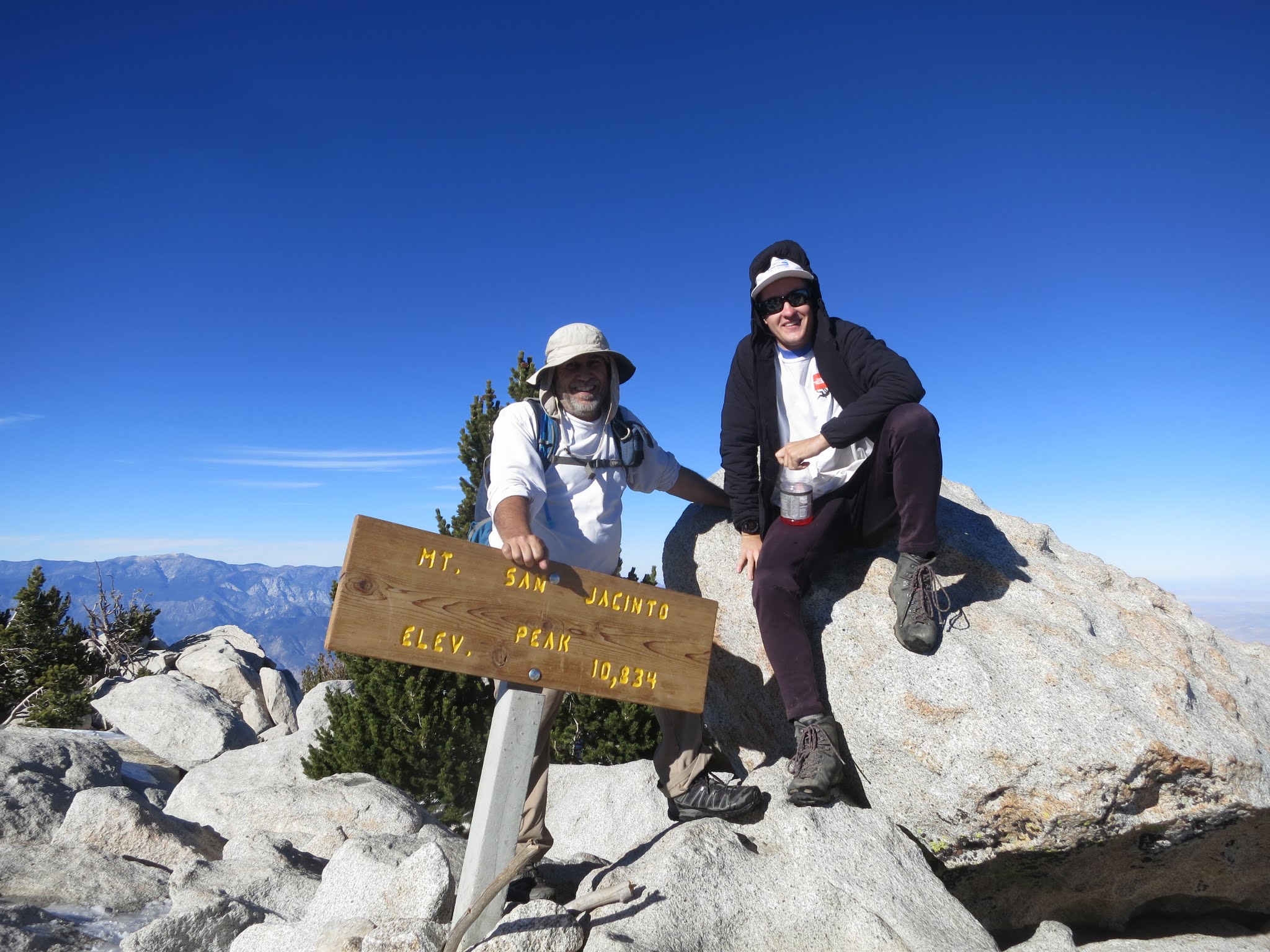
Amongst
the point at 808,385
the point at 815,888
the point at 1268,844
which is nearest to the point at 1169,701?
the point at 1268,844

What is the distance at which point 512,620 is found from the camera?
160 inches

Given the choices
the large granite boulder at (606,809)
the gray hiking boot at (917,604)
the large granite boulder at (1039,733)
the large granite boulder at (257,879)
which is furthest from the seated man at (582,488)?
the large granite boulder at (257,879)

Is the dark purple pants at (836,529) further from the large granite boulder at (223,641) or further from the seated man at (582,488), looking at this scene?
the large granite boulder at (223,641)

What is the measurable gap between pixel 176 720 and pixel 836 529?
11.8 meters

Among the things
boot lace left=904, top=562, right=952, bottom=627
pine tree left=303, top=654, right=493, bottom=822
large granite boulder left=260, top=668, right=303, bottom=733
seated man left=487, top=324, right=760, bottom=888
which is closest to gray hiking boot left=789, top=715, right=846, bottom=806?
seated man left=487, top=324, right=760, bottom=888

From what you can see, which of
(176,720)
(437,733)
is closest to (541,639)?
(437,733)

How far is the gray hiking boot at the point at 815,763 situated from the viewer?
15.2 feet

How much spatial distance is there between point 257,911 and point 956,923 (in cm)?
421

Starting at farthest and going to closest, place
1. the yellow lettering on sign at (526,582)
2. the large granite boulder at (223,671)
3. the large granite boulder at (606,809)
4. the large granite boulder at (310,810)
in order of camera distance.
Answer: the large granite boulder at (223,671), the large granite boulder at (310,810), the large granite boulder at (606,809), the yellow lettering on sign at (526,582)

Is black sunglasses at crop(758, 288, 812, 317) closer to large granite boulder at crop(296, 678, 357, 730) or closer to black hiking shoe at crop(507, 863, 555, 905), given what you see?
black hiking shoe at crop(507, 863, 555, 905)

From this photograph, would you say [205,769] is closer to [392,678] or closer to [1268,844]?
[392,678]

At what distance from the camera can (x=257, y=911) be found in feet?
15.5

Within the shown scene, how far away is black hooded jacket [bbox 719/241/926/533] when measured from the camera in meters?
5.04

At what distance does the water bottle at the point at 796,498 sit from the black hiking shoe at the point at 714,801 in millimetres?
1797
